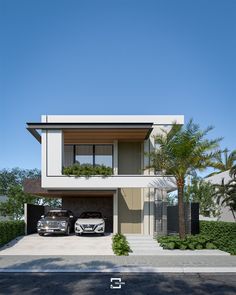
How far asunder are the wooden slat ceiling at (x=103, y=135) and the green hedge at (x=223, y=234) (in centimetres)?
693

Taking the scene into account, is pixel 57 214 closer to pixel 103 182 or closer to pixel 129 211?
pixel 103 182

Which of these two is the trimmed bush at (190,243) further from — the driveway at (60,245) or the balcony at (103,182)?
the balcony at (103,182)

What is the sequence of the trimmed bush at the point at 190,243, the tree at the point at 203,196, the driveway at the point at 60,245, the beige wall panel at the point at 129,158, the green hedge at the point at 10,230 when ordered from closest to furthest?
the driveway at the point at 60,245 → the trimmed bush at the point at 190,243 → the green hedge at the point at 10,230 → the beige wall panel at the point at 129,158 → the tree at the point at 203,196

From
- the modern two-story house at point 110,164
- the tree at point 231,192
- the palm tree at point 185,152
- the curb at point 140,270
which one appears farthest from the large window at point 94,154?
the curb at point 140,270

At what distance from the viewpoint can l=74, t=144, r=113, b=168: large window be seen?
2645 cm

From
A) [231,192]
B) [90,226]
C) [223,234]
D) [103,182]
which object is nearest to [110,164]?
[103,182]

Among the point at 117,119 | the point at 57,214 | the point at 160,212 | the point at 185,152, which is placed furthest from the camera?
the point at 117,119

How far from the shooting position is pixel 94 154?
26844mm

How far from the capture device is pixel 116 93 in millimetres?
18266

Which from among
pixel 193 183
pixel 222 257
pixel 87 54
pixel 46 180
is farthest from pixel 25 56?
pixel 193 183

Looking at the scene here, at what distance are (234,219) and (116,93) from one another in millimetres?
12828

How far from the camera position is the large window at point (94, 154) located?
2645 cm

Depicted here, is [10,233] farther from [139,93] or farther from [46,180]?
[139,93]

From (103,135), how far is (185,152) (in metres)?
6.78
